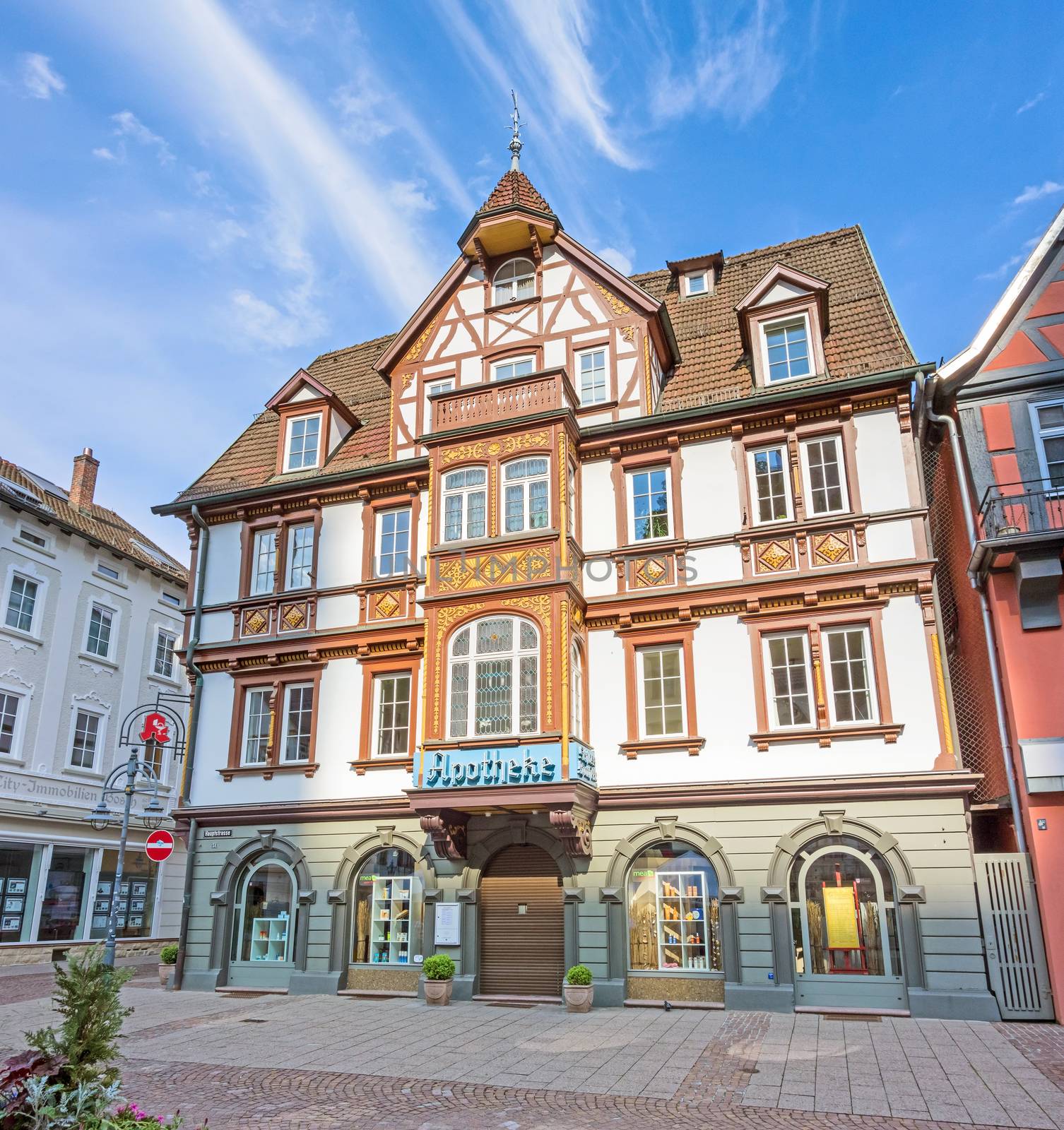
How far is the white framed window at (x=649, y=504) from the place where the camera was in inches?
773

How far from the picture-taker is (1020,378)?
17.7 metres

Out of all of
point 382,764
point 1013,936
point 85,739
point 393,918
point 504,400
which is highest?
point 504,400

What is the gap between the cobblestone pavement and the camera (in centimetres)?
1031

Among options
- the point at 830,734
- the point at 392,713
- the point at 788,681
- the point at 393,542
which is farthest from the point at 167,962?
the point at 830,734

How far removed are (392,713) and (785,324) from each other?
1163cm

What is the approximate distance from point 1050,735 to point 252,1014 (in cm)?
1444

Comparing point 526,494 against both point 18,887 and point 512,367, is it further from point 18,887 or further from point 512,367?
point 18,887

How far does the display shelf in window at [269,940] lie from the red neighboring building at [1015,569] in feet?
44.6

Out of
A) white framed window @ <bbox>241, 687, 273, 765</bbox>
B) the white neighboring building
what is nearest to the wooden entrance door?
white framed window @ <bbox>241, 687, 273, 765</bbox>

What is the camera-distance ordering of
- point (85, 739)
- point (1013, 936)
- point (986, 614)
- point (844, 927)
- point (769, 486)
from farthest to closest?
1. point (85, 739)
2. point (769, 486)
3. point (986, 614)
4. point (844, 927)
5. point (1013, 936)

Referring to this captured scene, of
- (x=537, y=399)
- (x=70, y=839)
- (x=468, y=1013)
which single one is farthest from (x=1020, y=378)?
(x=70, y=839)

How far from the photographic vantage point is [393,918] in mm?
19656

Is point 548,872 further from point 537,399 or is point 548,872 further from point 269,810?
point 537,399

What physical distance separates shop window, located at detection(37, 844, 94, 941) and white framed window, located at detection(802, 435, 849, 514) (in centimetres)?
2458
